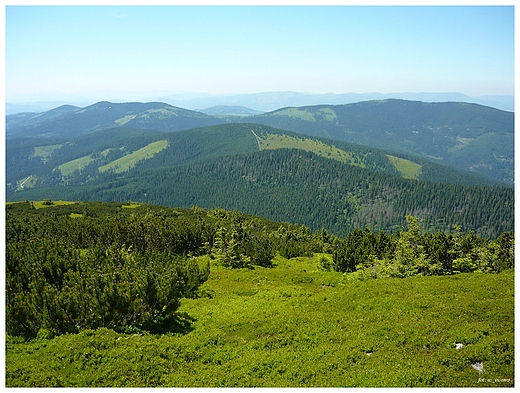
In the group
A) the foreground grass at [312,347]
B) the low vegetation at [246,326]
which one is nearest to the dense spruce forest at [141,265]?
the low vegetation at [246,326]

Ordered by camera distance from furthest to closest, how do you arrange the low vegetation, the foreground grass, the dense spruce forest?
the dense spruce forest, the low vegetation, the foreground grass

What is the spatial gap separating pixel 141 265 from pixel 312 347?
18.5 m

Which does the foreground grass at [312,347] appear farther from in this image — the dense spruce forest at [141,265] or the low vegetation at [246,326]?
→ the dense spruce forest at [141,265]

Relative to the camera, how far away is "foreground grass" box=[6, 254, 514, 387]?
1722 cm

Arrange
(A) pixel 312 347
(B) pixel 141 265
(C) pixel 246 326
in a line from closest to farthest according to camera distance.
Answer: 1. (A) pixel 312 347
2. (C) pixel 246 326
3. (B) pixel 141 265

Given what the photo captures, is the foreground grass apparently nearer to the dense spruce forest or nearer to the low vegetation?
the low vegetation

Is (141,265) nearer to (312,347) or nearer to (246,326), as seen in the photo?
(246,326)

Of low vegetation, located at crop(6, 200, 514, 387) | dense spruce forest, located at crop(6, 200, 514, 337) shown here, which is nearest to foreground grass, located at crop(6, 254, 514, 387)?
low vegetation, located at crop(6, 200, 514, 387)

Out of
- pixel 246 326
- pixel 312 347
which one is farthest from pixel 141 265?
pixel 312 347

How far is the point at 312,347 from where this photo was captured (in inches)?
839

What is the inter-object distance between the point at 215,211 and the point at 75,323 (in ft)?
320

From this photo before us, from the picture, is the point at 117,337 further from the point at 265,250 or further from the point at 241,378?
the point at 265,250

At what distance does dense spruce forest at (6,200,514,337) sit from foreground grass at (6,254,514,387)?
166 centimetres

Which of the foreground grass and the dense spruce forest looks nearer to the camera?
the foreground grass
